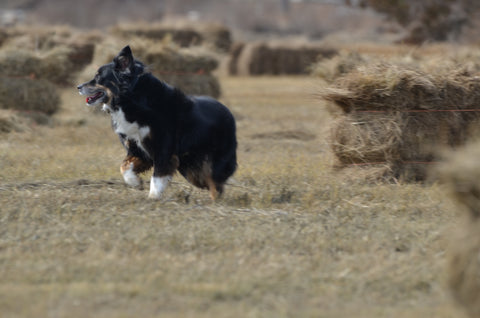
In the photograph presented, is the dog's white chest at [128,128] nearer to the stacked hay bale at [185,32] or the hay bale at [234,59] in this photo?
the stacked hay bale at [185,32]

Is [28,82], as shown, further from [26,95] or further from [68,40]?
[68,40]

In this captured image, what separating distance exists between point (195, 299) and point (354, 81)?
5.31m

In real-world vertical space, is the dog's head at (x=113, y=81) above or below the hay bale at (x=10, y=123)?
above

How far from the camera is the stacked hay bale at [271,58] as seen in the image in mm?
37062

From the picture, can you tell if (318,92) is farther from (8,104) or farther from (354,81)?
(8,104)

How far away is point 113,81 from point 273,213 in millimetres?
2241

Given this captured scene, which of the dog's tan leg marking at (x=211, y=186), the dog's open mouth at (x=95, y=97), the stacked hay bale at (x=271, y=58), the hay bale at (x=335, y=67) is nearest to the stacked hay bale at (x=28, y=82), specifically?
the hay bale at (x=335, y=67)

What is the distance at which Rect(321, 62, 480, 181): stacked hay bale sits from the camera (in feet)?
31.6

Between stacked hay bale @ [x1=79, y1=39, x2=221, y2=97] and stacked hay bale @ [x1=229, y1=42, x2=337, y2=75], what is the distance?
17.4 meters

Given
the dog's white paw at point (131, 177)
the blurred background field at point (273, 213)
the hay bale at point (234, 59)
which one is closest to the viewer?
the blurred background field at point (273, 213)

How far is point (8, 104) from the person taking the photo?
52.1 feet

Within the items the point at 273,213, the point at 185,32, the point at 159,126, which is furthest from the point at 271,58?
the point at 273,213

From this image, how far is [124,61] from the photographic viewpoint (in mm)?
7945

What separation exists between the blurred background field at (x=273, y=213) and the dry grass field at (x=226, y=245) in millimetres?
18
